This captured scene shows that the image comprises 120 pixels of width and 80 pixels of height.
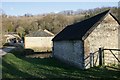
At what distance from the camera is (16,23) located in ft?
451

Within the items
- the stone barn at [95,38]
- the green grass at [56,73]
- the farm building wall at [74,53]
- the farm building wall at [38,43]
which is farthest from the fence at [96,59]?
the farm building wall at [38,43]

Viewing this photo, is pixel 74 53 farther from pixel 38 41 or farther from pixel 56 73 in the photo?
pixel 38 41

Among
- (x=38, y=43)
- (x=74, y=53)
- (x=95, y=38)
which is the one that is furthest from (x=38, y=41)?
(x=95, y=38)

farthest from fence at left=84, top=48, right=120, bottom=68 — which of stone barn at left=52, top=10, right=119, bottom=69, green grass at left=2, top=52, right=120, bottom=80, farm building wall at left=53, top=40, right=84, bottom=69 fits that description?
green grass at left=2, top=52, right=120, bottom=80

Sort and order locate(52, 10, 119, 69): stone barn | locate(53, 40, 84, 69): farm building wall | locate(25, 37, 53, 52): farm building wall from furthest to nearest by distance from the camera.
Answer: locate(25, 37, 53, 52): farm building wall
locate(53, 40, 84, 69): farm building wall
locate(52, 10, 119, 69): stone barn

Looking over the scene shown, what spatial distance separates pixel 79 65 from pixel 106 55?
2.38 meters

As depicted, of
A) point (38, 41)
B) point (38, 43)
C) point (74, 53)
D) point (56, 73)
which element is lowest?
point (56, 73)

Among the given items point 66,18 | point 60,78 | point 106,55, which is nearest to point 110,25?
point 106,55

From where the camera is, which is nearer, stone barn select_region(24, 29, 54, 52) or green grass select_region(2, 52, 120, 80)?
green grass select_region(2, 52, 120, 80)

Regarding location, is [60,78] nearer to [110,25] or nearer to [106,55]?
[106,55]

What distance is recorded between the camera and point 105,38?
21922 mm

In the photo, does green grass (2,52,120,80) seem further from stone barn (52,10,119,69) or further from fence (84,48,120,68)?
stone barn (52,10,119,69)

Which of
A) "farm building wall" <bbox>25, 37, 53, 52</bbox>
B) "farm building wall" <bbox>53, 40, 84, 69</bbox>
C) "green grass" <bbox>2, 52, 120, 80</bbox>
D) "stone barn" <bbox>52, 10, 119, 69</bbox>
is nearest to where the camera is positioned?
"green grass" <bbox>2, 52, 120, 80</bbox>

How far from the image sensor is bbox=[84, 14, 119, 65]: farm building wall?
68.2ft
